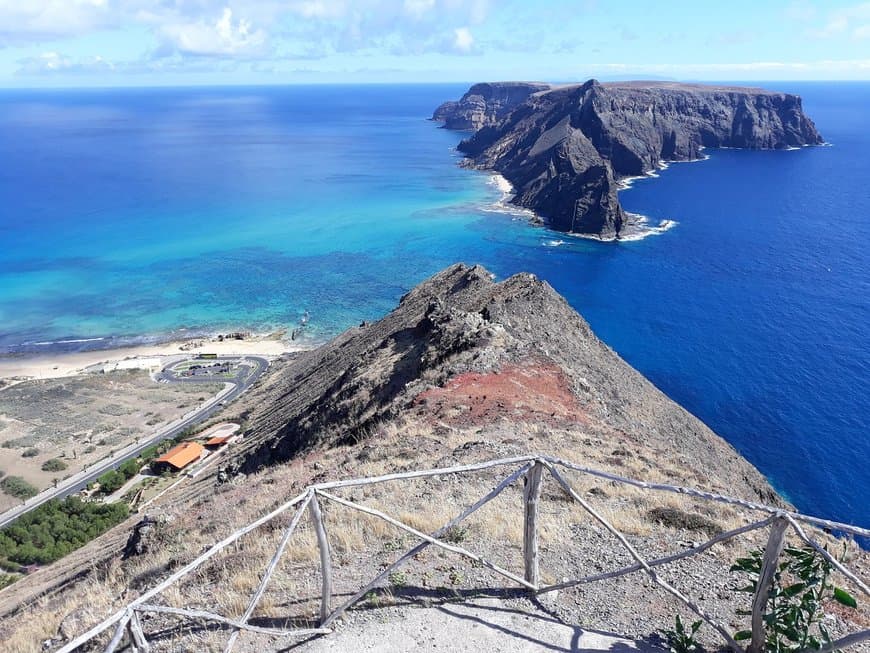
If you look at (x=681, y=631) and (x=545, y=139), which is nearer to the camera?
(x=681, y=631)

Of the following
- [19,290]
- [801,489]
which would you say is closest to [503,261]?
[801,489]

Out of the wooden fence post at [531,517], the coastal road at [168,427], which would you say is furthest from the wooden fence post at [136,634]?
the coastal road at [168,427]

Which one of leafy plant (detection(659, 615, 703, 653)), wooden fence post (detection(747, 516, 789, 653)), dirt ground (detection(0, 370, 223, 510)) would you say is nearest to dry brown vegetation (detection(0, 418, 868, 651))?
leafy plant (detection(659, 615, 703, 653))

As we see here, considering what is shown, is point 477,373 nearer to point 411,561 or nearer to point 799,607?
point 411,561

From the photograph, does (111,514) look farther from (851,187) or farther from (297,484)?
(851,187)

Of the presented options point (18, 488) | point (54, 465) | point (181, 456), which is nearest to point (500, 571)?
point (181, 456)

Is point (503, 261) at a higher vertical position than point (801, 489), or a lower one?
higher
